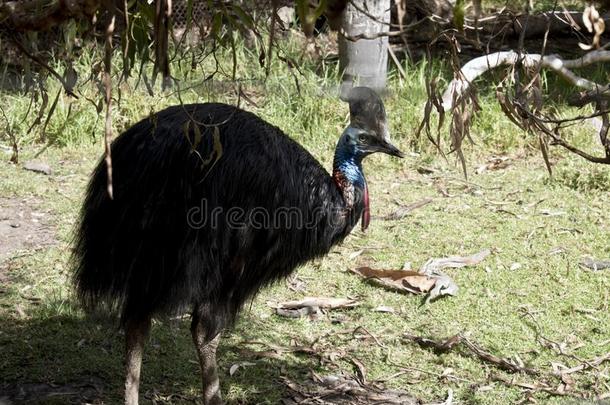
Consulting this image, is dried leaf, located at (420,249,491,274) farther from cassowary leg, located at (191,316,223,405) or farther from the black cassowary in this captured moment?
cassowary leg, located at (191,316,223,405)

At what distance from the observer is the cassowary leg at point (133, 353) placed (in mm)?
3775

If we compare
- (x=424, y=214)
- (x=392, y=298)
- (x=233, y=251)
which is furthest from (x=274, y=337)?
(x=424, y=214)

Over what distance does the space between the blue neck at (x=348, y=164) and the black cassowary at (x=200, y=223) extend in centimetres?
16

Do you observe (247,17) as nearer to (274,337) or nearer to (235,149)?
(235,149)

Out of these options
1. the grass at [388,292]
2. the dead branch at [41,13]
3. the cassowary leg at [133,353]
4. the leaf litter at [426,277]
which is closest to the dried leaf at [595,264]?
the grass at [388,292]

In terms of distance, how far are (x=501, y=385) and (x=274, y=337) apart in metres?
1.14

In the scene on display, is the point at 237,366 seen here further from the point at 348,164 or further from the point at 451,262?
the point at 451,262

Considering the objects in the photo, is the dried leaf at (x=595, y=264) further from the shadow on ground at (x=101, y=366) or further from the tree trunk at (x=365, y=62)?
the tree trunk at (x=365, y=62)

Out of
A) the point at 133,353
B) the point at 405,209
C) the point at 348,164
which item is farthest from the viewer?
the point at 405,209

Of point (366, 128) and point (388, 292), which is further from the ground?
point (366, 128)

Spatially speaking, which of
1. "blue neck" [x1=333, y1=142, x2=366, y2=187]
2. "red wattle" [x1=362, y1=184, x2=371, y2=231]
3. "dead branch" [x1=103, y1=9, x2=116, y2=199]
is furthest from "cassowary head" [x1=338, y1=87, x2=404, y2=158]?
"dead branch" [x1=103, y1=9, x2=116, y2=199]

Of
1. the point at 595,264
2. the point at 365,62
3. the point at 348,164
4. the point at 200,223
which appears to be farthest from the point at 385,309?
the point at 365,62

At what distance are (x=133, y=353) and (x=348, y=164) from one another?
1238 mm

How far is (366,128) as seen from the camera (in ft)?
14.1
